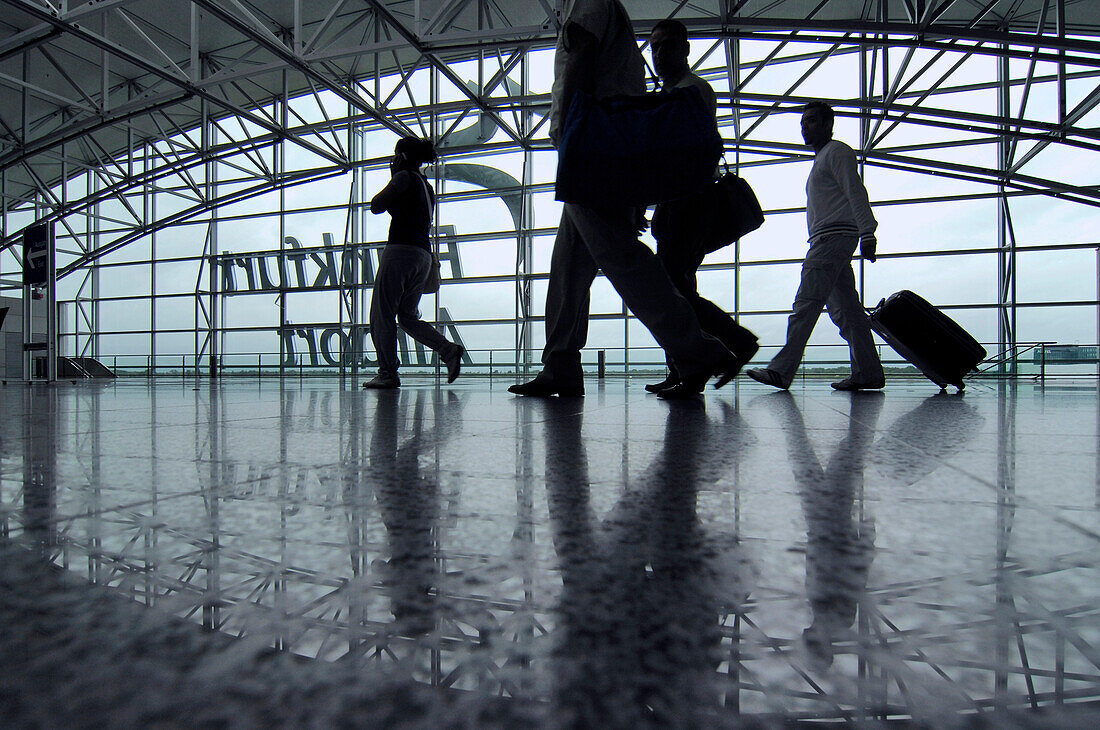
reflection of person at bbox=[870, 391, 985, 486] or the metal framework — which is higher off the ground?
the metal framework

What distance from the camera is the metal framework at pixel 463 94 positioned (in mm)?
7062

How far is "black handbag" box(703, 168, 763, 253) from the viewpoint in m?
2.70

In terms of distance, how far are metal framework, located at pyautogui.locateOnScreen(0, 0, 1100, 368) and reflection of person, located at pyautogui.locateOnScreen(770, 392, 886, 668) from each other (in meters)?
6.35

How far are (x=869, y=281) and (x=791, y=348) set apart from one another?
883 centimetres

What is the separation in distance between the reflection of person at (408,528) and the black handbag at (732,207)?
2.05 meters

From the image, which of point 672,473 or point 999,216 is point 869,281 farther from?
point 672,473

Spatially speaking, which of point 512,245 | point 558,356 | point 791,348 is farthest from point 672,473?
point 512,245

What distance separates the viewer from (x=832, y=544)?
46 cm

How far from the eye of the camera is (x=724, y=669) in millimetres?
263

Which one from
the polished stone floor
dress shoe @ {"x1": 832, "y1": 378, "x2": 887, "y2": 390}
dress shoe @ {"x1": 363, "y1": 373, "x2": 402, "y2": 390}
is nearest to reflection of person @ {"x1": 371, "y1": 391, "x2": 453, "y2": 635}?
the polished stone floor

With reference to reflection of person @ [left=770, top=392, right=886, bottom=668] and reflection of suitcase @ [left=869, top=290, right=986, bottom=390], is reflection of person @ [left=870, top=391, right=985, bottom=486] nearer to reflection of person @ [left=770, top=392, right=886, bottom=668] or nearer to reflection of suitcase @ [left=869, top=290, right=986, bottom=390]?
reflection of person @ [left=770, top=392, right=886, bottom=668]

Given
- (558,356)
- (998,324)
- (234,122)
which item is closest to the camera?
(558,356)

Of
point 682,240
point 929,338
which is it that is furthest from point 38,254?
point 929,338

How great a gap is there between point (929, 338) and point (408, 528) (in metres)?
3.79
